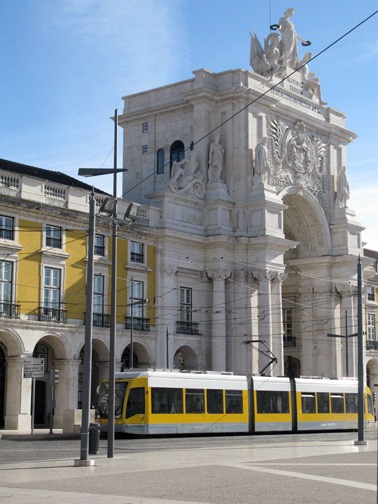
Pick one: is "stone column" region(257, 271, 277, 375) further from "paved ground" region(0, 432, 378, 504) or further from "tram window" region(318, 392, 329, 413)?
"paved ground" region(0, 432, 378, 504)

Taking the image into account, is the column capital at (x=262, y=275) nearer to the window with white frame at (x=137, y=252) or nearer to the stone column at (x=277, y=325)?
the stone column at (x=277, y=325)

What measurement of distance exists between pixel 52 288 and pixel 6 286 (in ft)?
10.5

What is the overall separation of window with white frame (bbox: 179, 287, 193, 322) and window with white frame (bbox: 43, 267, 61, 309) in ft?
33.8

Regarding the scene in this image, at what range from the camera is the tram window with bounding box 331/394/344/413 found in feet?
166

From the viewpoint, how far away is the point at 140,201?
210 feet

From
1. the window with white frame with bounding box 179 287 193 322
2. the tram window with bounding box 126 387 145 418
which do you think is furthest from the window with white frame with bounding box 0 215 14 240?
the window with white frame with bounding box 179 287 193 322

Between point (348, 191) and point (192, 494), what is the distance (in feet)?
183

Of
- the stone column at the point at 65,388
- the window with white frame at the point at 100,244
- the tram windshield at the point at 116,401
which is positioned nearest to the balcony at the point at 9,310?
the stone column at the point at 65,388

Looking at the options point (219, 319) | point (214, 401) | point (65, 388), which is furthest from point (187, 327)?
point (214, 401)

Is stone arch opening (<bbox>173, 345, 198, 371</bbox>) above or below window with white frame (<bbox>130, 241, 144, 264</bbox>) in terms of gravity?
below

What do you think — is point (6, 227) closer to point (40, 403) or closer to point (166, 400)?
point (40, 403)

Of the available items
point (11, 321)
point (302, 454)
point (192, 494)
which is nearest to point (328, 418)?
point (11, 321)

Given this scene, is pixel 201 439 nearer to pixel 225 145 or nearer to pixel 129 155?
pixel 225 145

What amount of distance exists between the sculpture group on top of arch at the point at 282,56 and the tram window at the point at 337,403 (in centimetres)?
2482
